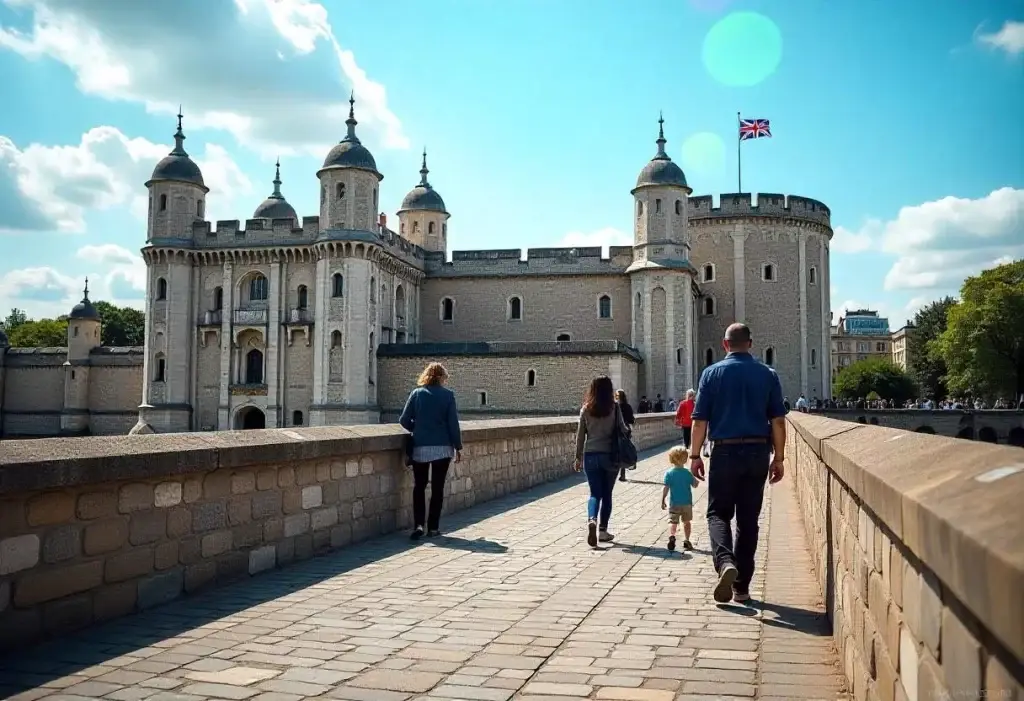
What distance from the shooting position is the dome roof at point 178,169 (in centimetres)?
5031

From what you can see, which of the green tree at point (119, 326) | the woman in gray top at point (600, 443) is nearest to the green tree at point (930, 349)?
the woman in gray top at point (600, 443)

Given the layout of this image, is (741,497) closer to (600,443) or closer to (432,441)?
(600,443)

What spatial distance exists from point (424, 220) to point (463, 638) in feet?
188

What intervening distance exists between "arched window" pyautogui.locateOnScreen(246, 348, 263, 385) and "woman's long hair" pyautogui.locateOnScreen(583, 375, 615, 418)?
4248 cm

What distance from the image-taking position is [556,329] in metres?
53.2

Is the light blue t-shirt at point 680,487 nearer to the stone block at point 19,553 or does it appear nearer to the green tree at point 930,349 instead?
the stone block at point 19,553

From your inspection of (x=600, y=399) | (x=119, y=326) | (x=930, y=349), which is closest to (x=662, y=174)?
(x=930, y=349)

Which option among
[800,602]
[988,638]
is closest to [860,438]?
[800,602]

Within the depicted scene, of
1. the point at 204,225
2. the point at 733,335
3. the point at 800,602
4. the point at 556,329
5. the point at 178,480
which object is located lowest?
the point at 800,602

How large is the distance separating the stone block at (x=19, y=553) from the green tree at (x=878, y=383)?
74105mm

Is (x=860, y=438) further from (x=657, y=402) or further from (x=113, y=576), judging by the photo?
(x=657, y=402)

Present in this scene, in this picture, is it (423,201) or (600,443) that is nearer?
(600,443)

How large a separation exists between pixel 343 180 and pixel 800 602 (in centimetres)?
4361

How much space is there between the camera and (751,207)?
56.3 metres
